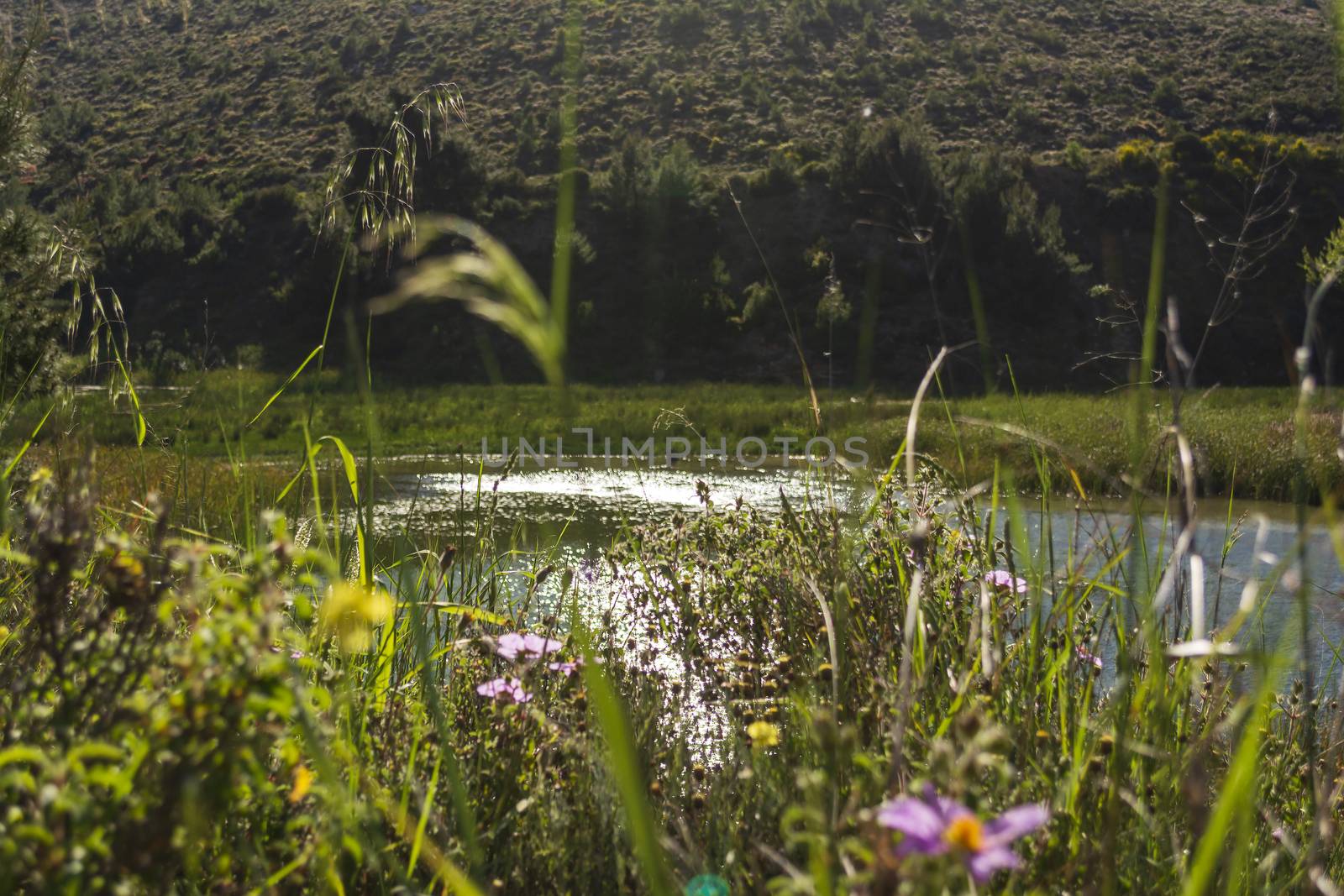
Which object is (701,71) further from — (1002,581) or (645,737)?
(645,737)

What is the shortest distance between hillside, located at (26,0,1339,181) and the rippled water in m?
22.9

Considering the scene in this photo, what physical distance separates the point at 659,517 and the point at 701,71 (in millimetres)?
34202

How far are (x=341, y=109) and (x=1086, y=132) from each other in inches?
972

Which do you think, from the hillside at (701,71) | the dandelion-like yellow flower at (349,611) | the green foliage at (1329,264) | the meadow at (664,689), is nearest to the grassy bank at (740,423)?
the green foliage at (1329,264)

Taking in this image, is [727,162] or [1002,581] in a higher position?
[727,162]

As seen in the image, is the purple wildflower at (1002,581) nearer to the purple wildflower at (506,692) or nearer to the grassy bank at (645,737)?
the grassy bank at (645,737)

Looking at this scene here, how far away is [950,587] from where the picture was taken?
1.99 metres

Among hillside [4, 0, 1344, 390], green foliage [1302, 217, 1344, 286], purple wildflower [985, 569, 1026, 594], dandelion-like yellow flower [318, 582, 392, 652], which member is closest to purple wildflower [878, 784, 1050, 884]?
dandelion-like yellow flower [318, 582, 392, 652]

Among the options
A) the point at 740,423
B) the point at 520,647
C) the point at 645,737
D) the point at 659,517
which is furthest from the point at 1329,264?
the point at 740,423

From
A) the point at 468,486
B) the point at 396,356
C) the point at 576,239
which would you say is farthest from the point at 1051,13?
the point at 468,486

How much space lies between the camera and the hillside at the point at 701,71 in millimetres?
33656

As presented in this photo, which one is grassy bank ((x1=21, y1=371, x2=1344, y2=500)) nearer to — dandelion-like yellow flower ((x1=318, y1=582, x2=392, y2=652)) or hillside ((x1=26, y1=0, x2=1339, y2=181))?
dandelion-like yellow flower ((x1=318, y1=582, x2=392, y2=652))

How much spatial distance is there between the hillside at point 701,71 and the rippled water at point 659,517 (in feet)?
75.1

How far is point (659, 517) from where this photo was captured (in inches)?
274
